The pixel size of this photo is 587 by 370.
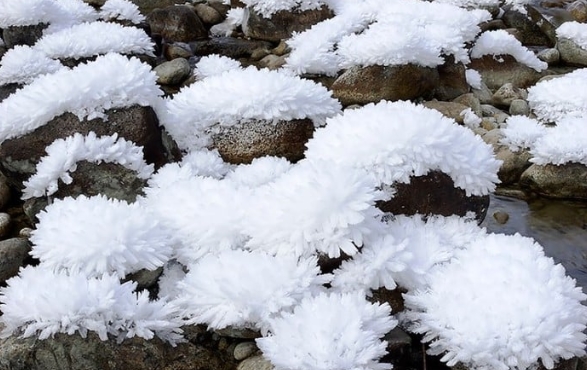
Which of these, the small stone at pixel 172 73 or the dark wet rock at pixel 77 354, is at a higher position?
the dark wet rock at pixel 77 354

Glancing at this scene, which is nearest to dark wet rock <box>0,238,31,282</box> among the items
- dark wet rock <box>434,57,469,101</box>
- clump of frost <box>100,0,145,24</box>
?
dark wet rock <box>434,57,469,101</box>

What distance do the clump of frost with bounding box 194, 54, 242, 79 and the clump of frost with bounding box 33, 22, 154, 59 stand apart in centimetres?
43

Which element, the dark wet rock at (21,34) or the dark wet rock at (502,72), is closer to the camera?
the dark wet rock at (21,34)

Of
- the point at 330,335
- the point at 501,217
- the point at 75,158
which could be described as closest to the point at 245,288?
the point at 330,335

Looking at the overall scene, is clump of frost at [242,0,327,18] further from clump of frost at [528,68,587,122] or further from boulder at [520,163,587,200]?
boulder at [520,163,587,200]

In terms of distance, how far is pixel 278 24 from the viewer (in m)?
5.57

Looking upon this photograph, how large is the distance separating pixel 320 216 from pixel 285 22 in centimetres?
396

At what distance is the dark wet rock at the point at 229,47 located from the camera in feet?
18.0

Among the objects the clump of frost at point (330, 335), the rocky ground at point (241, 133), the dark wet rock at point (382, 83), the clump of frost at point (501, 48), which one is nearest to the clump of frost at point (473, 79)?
the rocky ground at point (241, 133)

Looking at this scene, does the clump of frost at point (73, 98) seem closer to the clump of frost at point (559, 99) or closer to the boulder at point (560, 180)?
the boulder at point (560, 180)

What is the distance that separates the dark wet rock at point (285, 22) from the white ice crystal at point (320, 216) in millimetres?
3785

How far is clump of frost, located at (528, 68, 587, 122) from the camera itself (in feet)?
13.5

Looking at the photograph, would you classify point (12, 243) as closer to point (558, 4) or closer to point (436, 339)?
point (436, 339)

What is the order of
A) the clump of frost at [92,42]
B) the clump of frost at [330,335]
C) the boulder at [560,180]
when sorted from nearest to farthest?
the clump of frost at [330,335]
the boulder at [560,180]
the clump of frost at [92,42]
